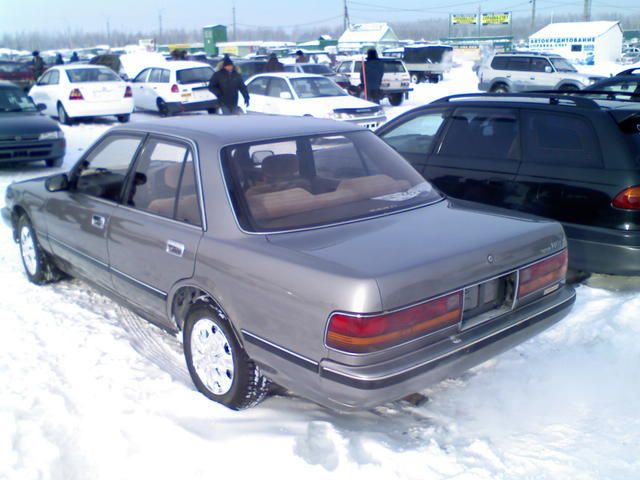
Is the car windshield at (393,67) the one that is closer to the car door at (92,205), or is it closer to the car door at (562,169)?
the car door at (562,169)

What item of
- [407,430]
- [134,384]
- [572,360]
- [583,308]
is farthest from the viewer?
[583,308]

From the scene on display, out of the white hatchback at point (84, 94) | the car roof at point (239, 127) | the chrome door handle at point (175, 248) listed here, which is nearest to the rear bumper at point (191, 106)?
the white hatchback at point (84, 94)

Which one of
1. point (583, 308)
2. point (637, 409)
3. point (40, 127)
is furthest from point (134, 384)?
point (40, 127)

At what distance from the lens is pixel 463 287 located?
2992 mm

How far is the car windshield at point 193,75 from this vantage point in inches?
703

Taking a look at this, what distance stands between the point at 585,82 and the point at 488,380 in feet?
68.8

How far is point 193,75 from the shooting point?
18.1 meters

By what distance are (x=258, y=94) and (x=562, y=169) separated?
36.3 feet

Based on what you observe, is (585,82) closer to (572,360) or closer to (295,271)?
(572,360)

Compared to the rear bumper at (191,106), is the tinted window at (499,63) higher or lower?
higher

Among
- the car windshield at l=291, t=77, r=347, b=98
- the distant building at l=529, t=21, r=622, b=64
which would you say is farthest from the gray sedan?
the distant building at l=529, t=21, r=622, b=64

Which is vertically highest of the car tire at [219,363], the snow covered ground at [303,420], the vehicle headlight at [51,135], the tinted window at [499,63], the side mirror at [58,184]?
the tinted window at [499,63]

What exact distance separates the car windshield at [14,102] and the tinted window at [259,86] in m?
5.38

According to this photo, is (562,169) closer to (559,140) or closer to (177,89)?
(559,140)
